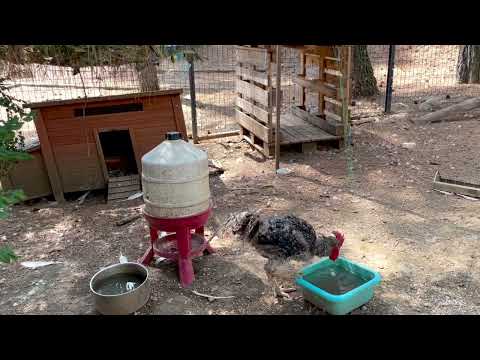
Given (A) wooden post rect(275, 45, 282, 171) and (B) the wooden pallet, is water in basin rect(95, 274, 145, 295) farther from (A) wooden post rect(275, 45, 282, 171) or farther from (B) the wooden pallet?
(A) wooden post rect(275, 45, 282, 171)

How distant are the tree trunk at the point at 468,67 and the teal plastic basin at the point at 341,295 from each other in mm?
8839

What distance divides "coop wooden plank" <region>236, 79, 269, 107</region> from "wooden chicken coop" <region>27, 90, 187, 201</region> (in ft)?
5.05

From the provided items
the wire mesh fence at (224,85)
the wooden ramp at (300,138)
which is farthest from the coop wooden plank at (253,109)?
the wire mesh fence at (224,85)

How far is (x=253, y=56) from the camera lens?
704cm

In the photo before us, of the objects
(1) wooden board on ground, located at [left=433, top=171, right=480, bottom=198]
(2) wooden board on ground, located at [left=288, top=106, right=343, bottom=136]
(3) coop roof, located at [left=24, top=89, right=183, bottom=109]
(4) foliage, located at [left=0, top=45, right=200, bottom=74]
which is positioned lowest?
(1) wooden board on ground, located at [left=433, top=171, right=480, bottom=198]

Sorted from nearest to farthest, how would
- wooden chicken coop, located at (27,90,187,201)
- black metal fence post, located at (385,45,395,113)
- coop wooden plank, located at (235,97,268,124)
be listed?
wooden chicken coop, located at (27,90,187,201), coop wooden plank, located at (235,97,268,124), black metal fence post, located at (385,45,395,113)

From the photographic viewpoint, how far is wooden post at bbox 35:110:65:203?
5562 mm

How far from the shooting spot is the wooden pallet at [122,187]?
5.71 metres

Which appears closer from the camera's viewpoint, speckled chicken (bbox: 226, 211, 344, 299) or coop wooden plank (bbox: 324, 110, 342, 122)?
speckled chicken (bbox: 226, 211, 344, 299)

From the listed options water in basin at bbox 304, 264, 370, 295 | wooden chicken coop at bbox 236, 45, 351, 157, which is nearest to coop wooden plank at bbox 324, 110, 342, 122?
wooden chicken coop at bbox 236, 45, 351, 157

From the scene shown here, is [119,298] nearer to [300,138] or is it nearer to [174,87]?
[300,138]

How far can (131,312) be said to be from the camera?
10.6 feet
